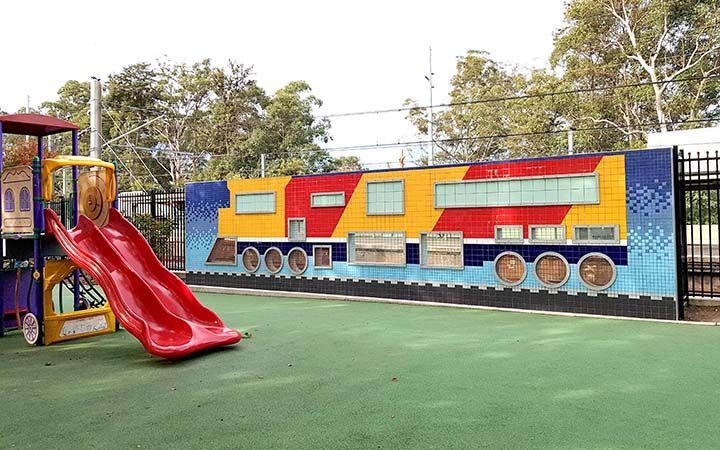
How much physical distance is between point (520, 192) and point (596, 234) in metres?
1.32

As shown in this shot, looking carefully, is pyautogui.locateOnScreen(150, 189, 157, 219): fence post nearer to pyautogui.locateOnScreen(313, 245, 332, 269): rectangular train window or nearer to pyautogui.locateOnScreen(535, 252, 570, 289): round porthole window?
pyautogui.locateOnScreen(313, 245, 332, 269): rectangular train window

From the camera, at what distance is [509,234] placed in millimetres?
8758

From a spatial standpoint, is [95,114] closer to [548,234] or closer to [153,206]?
[153,206]

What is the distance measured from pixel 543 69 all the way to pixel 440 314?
2195cm

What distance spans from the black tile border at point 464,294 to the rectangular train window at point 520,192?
1.42 m

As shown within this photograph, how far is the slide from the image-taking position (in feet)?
19.4

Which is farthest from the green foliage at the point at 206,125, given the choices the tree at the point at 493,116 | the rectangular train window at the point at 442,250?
the rectangular train window at the point at 442,250

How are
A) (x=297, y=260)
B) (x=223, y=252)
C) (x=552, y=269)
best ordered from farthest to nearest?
(x=223, y=252)
(x=297, y=260)
(x=552, y=269)

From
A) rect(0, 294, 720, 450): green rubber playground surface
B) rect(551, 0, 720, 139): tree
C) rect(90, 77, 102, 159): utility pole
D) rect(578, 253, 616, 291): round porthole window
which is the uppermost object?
rect(551, 0, 720, 139): tree

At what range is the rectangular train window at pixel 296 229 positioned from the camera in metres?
10.9

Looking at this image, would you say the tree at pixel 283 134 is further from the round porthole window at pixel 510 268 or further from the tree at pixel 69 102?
the round porthole window at pixel 510 268

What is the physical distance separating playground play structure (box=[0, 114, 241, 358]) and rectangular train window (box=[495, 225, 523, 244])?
→ 4619 millimetres

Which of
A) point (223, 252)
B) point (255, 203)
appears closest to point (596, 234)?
point (255, 203)

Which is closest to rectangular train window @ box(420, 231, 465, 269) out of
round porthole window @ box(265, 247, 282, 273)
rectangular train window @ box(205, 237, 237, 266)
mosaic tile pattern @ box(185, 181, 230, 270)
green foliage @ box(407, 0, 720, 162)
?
round porthole window @ box(265, 247, 282, 273)
